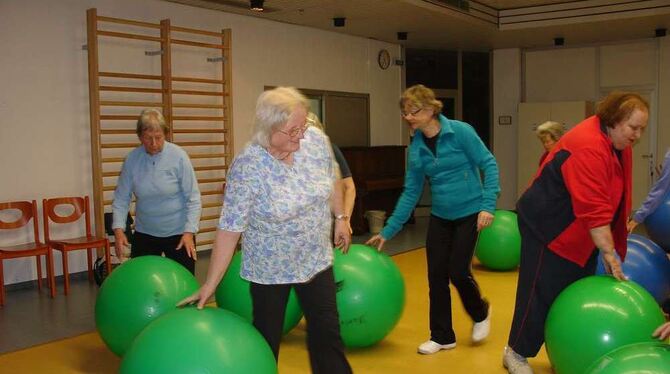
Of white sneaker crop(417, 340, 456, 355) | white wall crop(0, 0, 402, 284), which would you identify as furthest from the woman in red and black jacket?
white wall crop(0, 0, 402, 284)

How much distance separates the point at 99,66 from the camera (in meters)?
6.30

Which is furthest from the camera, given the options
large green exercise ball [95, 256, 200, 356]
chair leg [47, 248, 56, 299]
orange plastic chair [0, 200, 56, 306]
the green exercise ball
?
chair leg [47, 248, 56, 299]

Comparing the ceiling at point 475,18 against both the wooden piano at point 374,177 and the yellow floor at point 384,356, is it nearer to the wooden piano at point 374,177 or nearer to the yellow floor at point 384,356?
the wooden piano at point 374,177

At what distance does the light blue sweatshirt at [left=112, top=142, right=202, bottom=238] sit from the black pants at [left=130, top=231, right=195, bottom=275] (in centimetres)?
3

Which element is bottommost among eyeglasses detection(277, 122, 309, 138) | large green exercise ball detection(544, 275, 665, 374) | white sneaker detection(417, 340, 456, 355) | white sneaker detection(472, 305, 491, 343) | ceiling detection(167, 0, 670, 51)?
white sneaker detection(417, 340, 456, 355)

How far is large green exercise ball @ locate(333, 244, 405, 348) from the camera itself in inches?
143

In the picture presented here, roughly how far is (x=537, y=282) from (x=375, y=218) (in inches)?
231

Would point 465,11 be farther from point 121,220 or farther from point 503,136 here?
point 121,220

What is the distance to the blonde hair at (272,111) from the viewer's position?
89.9 inches

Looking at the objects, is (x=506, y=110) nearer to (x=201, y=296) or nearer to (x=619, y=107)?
(x=619, y=107)

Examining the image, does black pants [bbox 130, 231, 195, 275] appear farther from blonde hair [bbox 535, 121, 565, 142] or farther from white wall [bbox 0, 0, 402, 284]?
blonde hair [bbox 535, 121, 565, 142]

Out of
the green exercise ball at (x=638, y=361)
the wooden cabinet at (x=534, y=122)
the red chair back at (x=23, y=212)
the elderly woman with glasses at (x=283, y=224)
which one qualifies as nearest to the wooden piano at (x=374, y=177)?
the wooden cabinet at (x=534, y=122)

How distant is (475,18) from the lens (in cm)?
874

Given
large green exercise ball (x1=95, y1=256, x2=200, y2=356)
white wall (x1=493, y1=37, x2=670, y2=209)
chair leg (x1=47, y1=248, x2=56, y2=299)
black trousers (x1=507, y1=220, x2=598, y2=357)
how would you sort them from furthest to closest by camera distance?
white wall (x1=493, y1=37, x2=670, y2=209) < chair leg (x1=47, y1=248, x2=56, y2=299) < large green exercise ball (x1=95, y1=256, x2=200, y2=356) < black trousers (x1=507, y1=220, x2=598, y2=357)
